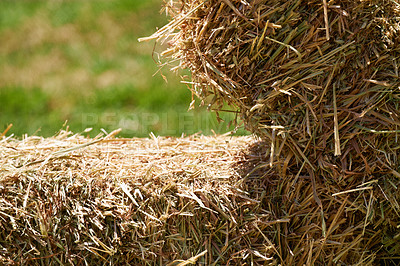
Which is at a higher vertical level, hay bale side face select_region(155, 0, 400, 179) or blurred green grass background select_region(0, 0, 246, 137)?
hay bale side face select_region(155, 0, 400, 179)

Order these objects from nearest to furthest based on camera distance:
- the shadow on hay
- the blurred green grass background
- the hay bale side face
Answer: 1. the hay bale side face
2. the shadow on hay
3. the blurred green grass background

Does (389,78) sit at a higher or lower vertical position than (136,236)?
higher

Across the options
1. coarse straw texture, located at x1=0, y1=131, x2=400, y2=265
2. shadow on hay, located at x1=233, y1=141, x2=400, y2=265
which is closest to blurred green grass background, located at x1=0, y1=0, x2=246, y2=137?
coarse straw texture, located at x1=0, y1=131, x2=400, y2=265

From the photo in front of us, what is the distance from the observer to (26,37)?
767 cm

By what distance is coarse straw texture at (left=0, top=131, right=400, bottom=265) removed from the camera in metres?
2.51

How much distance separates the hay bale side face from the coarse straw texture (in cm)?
18

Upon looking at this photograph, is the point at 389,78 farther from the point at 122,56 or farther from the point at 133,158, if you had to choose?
the point at 122,56

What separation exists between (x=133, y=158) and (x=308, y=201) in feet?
3.47

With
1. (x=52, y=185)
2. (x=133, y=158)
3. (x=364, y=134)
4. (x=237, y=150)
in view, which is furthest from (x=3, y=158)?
(x=364, y=134)

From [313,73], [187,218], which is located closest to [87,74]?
[187,218]

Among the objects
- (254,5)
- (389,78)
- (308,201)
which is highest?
(254,5)

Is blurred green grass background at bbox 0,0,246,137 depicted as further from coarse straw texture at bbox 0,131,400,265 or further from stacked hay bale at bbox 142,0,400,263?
stacked hay bale at bbox 142,0,400,263

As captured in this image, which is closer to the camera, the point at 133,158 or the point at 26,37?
the point at 133,158

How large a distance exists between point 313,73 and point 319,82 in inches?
2.4
